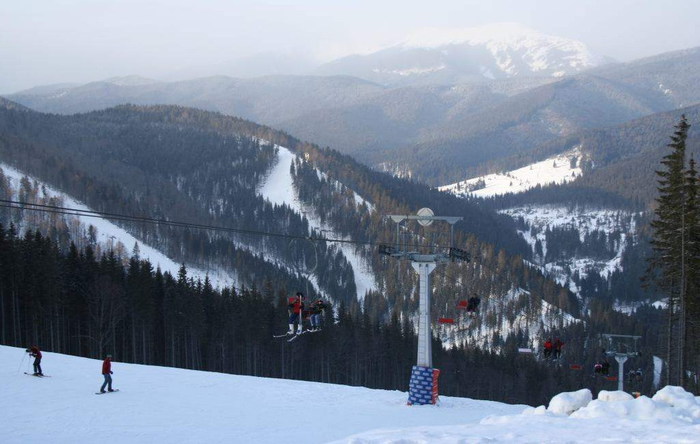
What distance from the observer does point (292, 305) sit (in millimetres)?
32719

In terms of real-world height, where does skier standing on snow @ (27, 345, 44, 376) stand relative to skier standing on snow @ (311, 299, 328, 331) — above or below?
below

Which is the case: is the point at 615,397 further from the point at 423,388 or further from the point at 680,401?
the point at 423,388

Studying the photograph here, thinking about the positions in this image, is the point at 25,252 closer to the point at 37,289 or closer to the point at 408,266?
the point at 37,289

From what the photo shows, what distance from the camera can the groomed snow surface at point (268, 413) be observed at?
17688 millimetres

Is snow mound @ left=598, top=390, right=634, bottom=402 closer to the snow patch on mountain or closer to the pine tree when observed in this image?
the pine tree

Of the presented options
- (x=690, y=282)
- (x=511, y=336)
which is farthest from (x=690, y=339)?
(x=511, y=336)

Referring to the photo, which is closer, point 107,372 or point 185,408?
point 185,408

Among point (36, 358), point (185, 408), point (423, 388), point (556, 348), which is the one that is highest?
point (36, 358)

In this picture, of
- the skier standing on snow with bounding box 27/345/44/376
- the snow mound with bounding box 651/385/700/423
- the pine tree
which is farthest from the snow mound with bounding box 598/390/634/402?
the skier standing on snow with bounding box 27/345/44/376

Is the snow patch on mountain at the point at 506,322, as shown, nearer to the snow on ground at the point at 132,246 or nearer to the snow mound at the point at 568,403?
the snow on ground at the point at 132,246

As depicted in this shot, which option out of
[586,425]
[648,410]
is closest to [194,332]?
[648,410]

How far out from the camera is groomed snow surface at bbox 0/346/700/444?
58.0 feet

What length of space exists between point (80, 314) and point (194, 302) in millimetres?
11240

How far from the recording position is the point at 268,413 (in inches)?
1143
